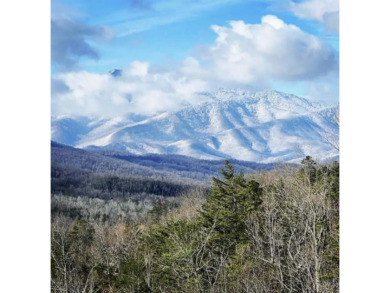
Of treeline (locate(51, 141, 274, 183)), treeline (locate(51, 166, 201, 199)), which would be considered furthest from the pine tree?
treeline (locate(51, 166, 201, 199))

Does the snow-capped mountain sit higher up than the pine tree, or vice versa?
the snow-capped mountain

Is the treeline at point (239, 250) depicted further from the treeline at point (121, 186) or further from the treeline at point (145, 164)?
the treeline at point (121, 186)

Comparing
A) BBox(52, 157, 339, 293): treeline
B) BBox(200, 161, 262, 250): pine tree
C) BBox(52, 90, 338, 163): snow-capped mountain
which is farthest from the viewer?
BBox(52, 90, 338, 163): snow-capped mountain

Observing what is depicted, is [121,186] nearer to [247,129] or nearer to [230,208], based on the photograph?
[247,129]

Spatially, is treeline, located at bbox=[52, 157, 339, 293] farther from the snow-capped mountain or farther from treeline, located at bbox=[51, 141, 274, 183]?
treeline, located at bbox=[51, 141, 274, 183]

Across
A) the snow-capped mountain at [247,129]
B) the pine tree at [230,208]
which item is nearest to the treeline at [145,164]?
the snow-capped mountain at [247,129]

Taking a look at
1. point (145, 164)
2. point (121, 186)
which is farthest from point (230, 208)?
point (145, 164)

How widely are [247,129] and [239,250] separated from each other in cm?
1487

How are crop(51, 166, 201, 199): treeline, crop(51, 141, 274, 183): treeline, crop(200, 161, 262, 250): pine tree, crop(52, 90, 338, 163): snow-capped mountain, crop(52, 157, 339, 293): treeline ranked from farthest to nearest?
crop(51, 141, 274, 183): treeline, crop(51, 166, 201, 199): treeline, crop(52, 90, 338, 163): snow-capped mountain, crop(200, 161, 262, 250): pine tree, crop(52, 157, 339, 293): treeline

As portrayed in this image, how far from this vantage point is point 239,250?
5.62 meters

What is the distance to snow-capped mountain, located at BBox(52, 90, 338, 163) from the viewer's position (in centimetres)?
671

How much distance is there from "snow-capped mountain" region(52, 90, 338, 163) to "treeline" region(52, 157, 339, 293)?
562 mm
